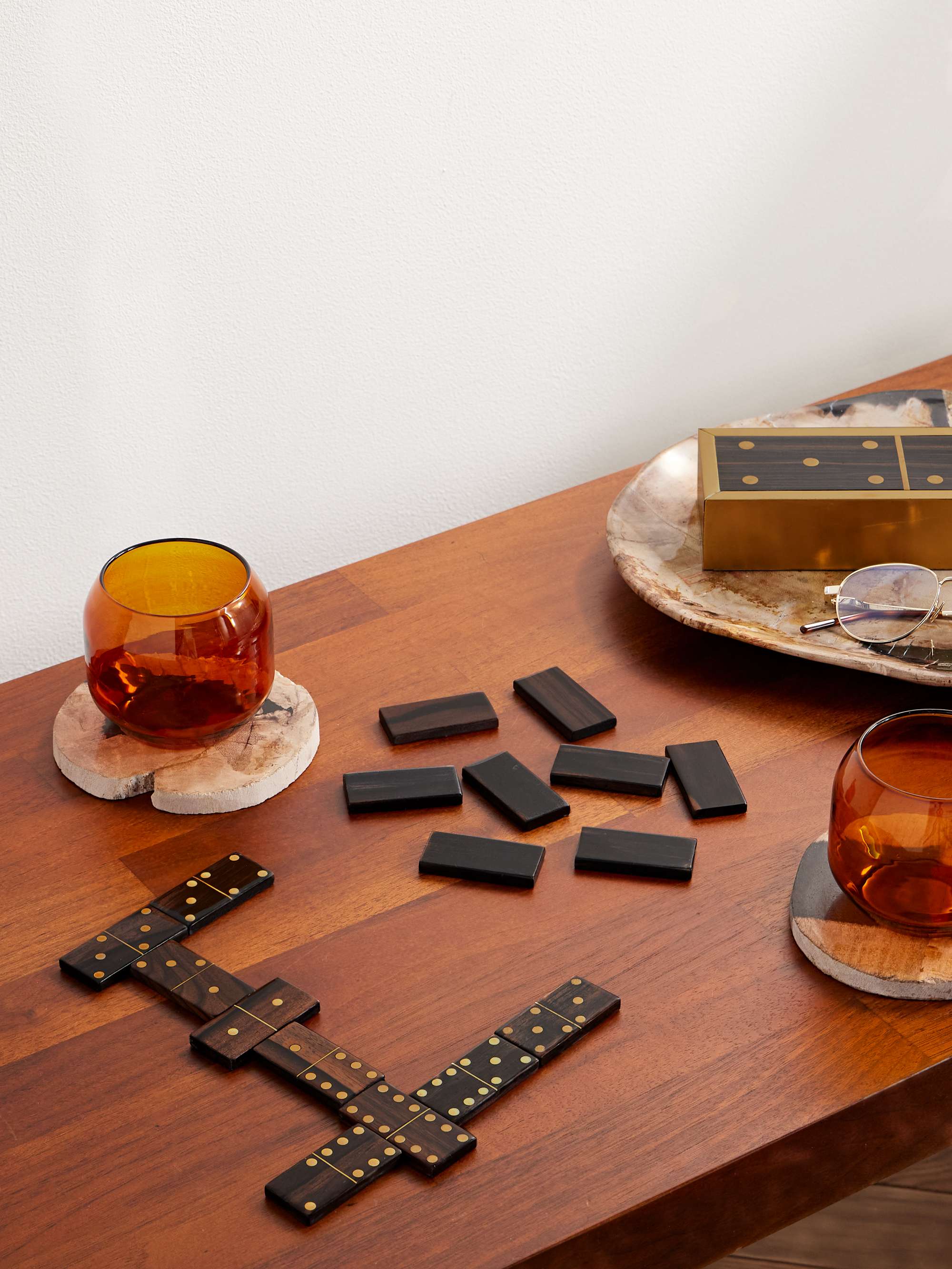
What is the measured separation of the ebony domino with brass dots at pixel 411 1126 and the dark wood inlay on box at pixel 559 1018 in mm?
60

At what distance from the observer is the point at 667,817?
820 millimetres

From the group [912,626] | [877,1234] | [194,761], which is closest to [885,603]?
[912,626]

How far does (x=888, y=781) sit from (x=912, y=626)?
221mm

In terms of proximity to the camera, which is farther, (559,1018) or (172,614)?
(172,614)

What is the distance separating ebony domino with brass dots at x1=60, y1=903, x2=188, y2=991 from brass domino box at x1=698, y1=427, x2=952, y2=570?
0.48m

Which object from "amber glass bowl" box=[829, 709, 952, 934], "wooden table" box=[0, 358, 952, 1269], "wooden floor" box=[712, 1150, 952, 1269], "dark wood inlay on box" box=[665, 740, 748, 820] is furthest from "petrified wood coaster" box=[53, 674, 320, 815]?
"wooden floor" box=[712, 1150, 952, 1269]

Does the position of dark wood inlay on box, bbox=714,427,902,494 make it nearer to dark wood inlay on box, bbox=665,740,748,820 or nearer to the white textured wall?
dark wood inlay on box, bbox=665,740,748,820

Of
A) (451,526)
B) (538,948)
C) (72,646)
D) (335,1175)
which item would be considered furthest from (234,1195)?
(451,526)

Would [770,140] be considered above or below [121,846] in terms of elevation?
above

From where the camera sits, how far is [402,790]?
83 centimetres

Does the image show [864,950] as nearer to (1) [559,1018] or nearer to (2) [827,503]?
(1) [559,1018]

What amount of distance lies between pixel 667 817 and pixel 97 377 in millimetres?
559

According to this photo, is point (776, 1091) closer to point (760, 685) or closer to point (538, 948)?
point (538, 948)

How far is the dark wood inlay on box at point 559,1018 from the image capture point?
0.66m
